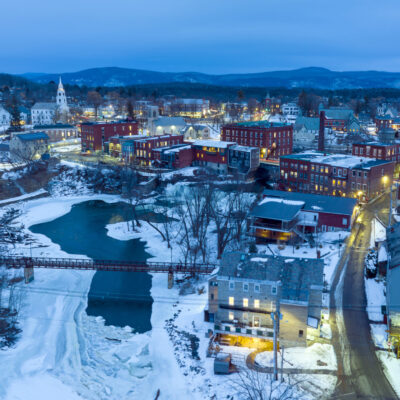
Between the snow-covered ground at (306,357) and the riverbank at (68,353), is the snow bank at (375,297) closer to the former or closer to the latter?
the snow-covered ground at (306,357)

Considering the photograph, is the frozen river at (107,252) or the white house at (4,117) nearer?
the frozen river at (107,252)

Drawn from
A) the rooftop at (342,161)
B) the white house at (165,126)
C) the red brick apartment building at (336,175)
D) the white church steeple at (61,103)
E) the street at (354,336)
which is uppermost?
the white church steeple at (61,103)

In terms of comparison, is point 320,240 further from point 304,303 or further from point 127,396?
point 127,396

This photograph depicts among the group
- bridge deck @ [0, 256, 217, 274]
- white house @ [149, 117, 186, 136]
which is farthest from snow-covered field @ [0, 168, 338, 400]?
white house @ [149, 117, 186, 136]

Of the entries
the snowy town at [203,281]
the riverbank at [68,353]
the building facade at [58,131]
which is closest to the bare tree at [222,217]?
the snowy town at [203,281]

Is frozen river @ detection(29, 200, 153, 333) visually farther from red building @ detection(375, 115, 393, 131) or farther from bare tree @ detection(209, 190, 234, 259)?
red building @ detection(375, 115, 393, 131)

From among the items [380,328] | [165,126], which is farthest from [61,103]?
[380,328]

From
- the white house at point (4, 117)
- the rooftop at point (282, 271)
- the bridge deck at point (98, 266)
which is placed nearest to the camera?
the rooftop at point (282, 271)
